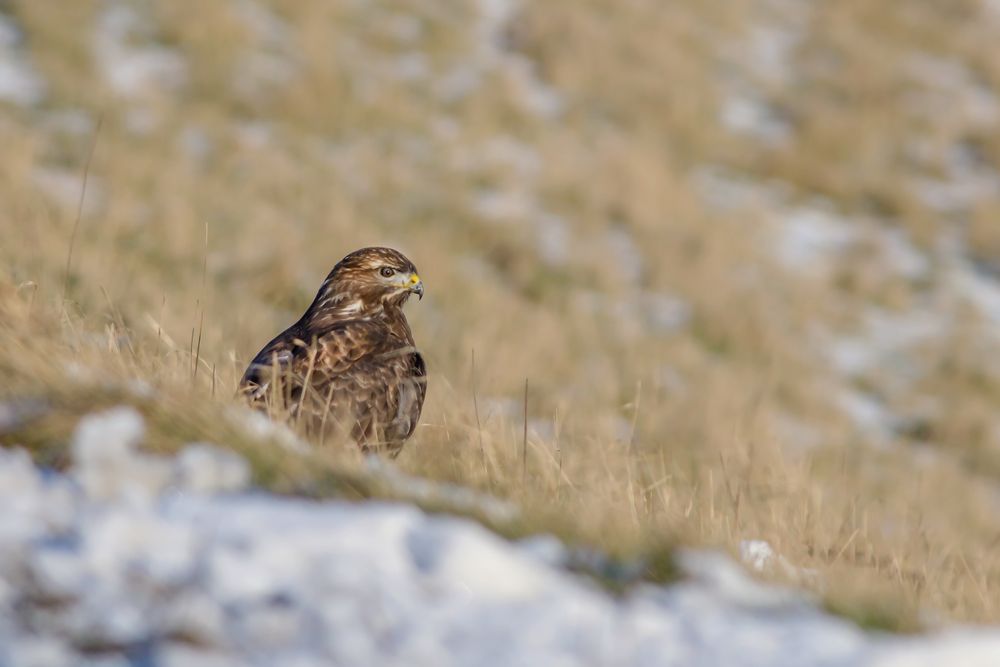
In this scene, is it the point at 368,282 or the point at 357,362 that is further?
the point at 368,282

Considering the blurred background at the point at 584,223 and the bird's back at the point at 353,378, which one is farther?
the blurred background at the point at 584,223

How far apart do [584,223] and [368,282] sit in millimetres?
8787

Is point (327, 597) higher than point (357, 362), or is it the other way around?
point (327, 597)

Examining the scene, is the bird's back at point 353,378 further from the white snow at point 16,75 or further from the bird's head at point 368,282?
the white snow at point 16,75

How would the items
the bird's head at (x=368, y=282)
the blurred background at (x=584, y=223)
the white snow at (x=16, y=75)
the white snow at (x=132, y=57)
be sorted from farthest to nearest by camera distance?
the white snow at (x=132, y=57), the white snow at (x=16, y=75), the blurred background at (x=584, y=223), the bird's head at (x=368, y=282)

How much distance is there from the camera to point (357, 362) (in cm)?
445

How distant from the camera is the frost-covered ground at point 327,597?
218cm

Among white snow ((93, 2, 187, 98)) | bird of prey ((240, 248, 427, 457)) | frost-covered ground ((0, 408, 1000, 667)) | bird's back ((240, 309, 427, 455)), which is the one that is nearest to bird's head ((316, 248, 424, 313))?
bird of prey ((240, 248, 427, 457))

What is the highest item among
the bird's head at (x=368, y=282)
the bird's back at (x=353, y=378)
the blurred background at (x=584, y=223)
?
the bird's head at (x=368, y=282)

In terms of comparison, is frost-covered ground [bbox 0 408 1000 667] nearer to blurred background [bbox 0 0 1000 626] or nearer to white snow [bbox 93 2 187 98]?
blurred background [bbox 0 0 1000 626]

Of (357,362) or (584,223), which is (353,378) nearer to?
(357,362)

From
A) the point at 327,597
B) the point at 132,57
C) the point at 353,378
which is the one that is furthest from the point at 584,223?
the point at 327,597

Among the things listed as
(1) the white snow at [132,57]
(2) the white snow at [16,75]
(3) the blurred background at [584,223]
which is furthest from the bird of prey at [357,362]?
(1) the white snow at [132,57]

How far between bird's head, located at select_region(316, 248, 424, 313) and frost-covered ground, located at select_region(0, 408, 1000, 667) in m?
2.29
